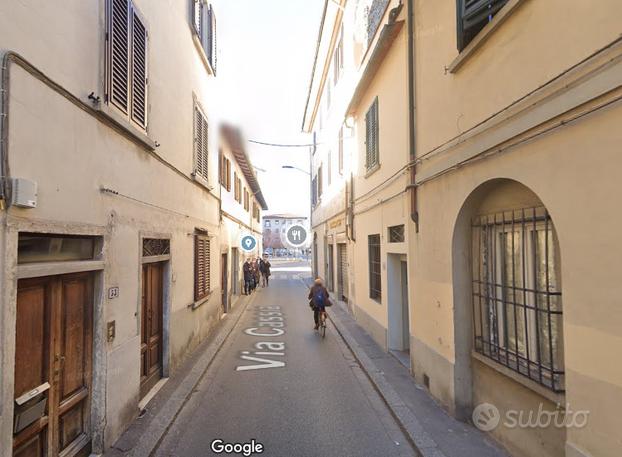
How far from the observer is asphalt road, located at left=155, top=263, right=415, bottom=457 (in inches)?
188

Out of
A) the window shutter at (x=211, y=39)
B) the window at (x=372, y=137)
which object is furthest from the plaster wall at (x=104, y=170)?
the window at (x=372, y=137)

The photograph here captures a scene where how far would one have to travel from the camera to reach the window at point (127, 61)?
15.2 feet

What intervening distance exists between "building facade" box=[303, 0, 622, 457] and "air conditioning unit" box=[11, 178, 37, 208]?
4.13 metres

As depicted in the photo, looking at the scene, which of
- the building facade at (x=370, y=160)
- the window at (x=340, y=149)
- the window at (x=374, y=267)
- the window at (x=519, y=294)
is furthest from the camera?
the window at (x=340, y=149)

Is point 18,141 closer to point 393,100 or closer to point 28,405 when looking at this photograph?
point 28,405

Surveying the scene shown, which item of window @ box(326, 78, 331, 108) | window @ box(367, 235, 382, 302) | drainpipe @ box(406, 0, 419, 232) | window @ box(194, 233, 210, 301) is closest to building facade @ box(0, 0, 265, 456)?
window @ box(194, 233, 210, 301)

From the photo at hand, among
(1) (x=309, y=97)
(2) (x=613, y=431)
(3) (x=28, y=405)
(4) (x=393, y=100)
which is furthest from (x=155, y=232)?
(1) (x=309, y=97)

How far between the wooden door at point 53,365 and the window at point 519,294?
178 inches

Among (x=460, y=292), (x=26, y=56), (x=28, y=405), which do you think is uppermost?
(x=26, y=56)

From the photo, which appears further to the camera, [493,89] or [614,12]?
[493,89]

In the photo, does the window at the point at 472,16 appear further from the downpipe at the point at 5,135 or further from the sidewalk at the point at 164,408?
the sidewalk at the point at 164,408

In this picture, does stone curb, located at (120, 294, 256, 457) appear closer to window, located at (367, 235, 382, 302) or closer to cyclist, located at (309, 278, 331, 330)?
cyclist, located at (309, 278, 331, 330)

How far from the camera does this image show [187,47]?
8531 mm

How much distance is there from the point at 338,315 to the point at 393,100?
7.68 meters
